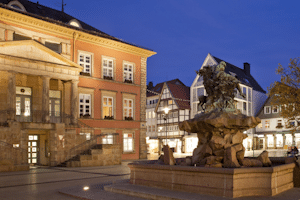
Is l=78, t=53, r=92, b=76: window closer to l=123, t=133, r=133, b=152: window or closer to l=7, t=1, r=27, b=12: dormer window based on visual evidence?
l=7, t=1, r=27, b=12: dormer window

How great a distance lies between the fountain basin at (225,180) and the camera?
27.9ft

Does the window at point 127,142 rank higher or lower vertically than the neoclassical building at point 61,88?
lower

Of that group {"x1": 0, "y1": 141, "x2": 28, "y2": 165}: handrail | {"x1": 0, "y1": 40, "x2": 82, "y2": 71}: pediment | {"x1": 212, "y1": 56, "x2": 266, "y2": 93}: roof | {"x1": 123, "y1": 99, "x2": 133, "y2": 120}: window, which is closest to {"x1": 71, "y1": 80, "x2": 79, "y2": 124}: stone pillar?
{"x1": 0, "y1": 40, "x2": 82, "y2": 71}: pediment

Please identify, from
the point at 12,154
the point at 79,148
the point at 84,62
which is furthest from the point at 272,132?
the point at 12,154

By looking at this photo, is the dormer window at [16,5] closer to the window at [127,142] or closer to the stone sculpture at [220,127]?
the window at [127,142]

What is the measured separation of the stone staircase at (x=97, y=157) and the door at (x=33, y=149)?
12.1 feet

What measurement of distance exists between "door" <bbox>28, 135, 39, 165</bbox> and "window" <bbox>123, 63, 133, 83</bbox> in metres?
10.2

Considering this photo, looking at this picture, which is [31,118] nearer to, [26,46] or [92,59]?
[26,46]

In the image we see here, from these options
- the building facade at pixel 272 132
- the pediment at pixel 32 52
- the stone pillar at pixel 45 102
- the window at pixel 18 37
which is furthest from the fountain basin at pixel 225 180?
the building facade at pixel 272 132

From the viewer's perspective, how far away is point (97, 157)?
23.8 metres

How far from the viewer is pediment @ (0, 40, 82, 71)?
74.8ft

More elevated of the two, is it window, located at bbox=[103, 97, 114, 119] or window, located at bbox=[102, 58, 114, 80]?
window, located at bbox=[102, 58, 114, 80]

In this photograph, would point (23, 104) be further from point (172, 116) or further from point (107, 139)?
point (172, 116)

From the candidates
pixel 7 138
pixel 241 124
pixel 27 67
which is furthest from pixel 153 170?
pixel 27 67
